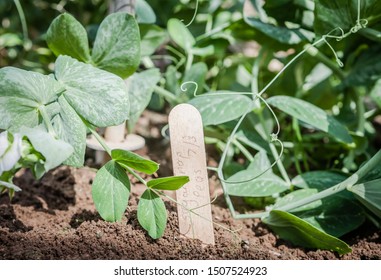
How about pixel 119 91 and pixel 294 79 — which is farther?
pixel 294 79

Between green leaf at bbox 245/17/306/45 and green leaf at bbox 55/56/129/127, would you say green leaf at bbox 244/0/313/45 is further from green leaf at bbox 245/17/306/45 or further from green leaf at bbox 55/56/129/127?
green leaf at bbox 55/56/129/127

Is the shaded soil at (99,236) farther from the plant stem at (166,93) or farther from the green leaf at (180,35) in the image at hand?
the green leaf at (180,35)

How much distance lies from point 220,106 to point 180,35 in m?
0.25

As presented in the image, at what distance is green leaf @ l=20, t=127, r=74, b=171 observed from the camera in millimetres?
681

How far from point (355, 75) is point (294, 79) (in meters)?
0.15

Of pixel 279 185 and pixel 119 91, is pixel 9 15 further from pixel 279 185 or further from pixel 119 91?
pixel 279 185

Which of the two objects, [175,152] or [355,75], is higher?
[355,75]

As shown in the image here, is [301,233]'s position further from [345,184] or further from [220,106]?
[220,106]

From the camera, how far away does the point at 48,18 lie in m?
1.57

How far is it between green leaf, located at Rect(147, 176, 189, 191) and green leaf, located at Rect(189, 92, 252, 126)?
0.18 metres

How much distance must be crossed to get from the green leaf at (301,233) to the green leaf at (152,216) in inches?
7.6

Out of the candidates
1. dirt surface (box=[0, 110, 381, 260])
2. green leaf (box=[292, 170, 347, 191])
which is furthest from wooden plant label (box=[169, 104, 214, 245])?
green leaf (box=[292, 170, 347, 191])
